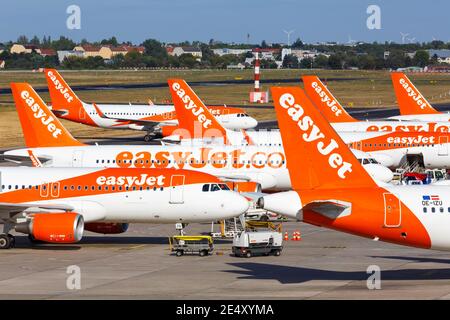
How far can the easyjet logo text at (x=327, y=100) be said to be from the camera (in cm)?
10706

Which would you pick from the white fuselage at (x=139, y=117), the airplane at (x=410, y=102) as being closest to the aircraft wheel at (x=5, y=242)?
the airplane at (x=410, y=102)

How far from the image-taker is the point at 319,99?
108 metres

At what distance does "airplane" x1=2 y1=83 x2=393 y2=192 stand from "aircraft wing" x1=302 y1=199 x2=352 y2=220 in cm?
2976

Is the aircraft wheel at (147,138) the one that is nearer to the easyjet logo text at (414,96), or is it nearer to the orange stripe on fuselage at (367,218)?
the easyjet logo text at (414,96)

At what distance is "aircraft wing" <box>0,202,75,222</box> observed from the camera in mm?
57781

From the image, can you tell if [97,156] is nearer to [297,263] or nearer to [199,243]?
[199,243]

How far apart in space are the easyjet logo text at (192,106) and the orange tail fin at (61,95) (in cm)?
2593

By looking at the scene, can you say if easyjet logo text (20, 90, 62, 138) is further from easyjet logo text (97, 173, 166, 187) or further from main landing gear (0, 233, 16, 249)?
easyjet logo text (97, 173, 166, 187)

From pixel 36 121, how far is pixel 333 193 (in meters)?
36.1

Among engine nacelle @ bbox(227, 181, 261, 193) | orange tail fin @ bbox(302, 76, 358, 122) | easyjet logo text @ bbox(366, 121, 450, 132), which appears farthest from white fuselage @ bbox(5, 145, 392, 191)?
orange tail fin @ bbox(302, 76, 358, 122)
